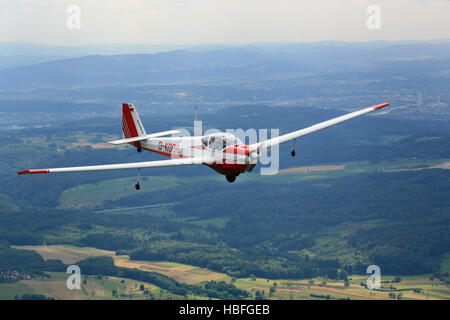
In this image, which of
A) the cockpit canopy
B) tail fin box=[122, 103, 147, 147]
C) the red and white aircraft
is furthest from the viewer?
tail fin box=[122, 103, 147, 147]

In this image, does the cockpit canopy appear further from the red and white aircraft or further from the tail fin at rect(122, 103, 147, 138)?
the tail fin at rect(122, 103, 147, 138)

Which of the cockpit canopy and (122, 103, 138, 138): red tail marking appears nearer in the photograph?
the cockpit canopy

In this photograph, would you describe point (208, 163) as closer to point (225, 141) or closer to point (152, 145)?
point (225, 141)

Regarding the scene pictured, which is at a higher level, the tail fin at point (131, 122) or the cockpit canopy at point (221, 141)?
the tail fin at point (131, 122)

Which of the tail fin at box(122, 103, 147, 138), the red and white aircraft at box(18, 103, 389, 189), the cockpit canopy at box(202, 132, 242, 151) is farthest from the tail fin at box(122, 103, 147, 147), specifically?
the cockpit canopy at box(202, 132, 242, 151)

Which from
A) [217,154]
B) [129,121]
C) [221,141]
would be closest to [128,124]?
[129,121]

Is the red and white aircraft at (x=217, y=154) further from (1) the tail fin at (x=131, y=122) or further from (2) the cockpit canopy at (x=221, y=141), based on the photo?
(1) the tail fin at (x=131, y=122)

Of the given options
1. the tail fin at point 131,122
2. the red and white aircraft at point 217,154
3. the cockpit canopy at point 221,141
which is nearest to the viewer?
the red and white aircraft at point 217,154

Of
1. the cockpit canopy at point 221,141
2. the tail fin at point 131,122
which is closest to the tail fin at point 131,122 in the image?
the tail fin at point 131,122
